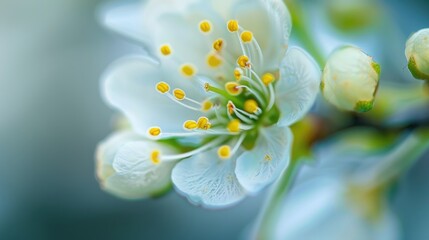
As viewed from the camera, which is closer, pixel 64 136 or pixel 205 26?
pixel 205 26

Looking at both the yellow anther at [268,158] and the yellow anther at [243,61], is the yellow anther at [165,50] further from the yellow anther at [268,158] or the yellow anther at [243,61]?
the yellow anther at [268,158]

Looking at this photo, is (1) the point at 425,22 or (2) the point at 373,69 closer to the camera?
(2) the point at 373,69

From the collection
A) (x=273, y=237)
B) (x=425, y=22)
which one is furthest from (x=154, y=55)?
(x=425, y=22)

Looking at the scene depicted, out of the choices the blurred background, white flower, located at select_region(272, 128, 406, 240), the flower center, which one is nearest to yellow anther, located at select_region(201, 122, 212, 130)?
the flower center

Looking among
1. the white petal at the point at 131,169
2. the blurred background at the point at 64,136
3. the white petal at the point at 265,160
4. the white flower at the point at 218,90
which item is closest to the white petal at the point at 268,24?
the white flower at the point at 218,90

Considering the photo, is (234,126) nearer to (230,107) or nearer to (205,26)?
(230,107)

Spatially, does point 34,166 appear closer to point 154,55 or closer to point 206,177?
point 154,55

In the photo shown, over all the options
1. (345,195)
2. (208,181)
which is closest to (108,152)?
(208,181)
